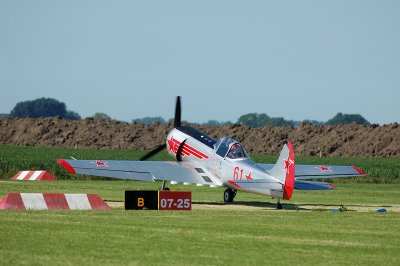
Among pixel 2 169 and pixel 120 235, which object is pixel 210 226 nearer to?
pixel 120 235

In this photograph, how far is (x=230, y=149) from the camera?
97.3ft

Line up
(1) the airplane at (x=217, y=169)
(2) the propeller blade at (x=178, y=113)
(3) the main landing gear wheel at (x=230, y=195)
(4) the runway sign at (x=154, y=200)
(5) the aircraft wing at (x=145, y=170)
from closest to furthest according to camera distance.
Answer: (4) the runway sign at (x=154, y=200), (1) the airplane at (x=217, y=169), (5) the aircraft wing at (x=145, y=170), (3) the main landing gear wheel at (x=230, y=195), (2) the propeller blade at (x=178, y=113)

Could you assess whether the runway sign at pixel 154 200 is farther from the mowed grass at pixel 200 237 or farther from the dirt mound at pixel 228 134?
the dirt mound at pixel 228 134

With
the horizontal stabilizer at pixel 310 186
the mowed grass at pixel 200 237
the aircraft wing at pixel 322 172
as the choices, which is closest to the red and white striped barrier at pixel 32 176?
the aircraft wing at pixel 322 172

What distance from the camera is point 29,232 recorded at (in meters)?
17.5

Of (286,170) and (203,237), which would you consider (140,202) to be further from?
(203,237)

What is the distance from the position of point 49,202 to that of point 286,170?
640 cm

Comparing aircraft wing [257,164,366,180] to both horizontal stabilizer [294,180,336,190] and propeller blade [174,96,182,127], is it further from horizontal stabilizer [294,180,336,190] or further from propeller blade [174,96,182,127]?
propeller blade [174,96,182,127]

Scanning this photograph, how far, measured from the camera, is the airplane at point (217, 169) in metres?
26.3

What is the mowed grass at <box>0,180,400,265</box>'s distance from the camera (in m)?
14.8

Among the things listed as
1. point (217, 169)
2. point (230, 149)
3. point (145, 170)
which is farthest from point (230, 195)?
point (145, 170)

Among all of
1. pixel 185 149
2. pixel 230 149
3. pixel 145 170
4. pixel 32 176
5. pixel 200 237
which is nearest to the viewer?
pixel 200 237

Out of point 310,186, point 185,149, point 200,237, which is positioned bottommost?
point 200,237

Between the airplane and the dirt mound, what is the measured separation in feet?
176
